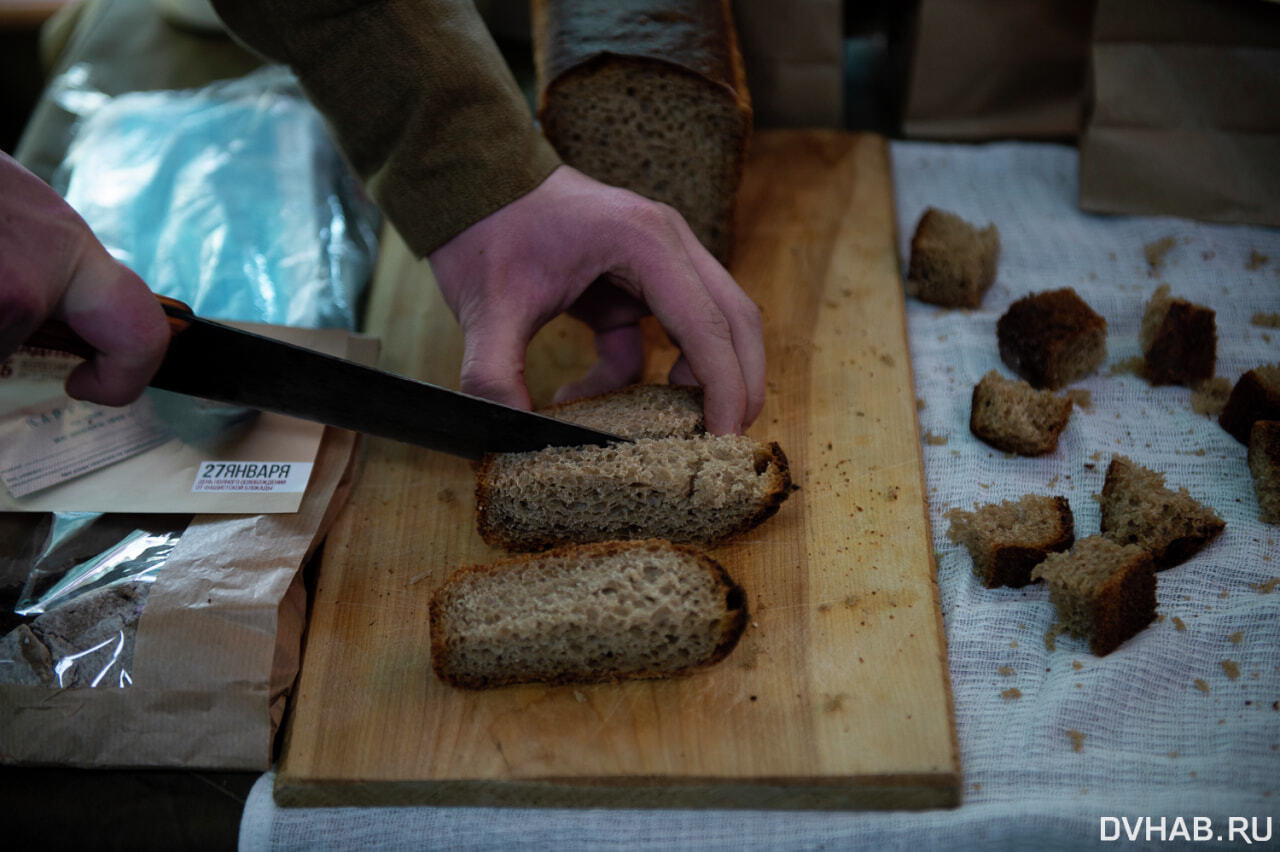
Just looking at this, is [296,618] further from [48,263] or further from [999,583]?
[999,583]

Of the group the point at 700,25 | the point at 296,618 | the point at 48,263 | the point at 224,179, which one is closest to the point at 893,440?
the point at 700,25

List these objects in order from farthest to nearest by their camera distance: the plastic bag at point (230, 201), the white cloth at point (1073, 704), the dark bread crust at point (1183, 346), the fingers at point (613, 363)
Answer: the plastic bag at point (230, 201)
the fingers at point (613, 363)
the dark bread crust at point (1183, 346)
the white cloth at point (1073, 704)

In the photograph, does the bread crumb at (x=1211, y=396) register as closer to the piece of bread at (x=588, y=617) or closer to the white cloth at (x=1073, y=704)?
the white cloth at (x=1073, y=704)

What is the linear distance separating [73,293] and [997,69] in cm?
309

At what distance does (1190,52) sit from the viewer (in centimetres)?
298

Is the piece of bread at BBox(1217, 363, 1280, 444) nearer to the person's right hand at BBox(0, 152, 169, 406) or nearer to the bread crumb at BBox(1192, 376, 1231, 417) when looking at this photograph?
the bread crumb at BBox(1192, 376, 1231, 417)

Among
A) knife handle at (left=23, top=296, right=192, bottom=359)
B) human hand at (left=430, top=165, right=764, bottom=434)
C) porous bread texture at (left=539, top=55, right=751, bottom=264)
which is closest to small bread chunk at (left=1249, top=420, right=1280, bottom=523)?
human hand at (left=430, top=165, right=764, bottom=434)

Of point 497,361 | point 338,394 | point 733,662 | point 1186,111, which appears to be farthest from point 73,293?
point 1186,111

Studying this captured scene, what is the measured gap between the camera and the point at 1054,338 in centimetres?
258

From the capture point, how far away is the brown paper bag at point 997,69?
10.8 ft

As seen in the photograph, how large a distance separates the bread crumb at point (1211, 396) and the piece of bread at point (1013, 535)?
595mm

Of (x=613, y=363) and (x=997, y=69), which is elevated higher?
(x=997, y=69)

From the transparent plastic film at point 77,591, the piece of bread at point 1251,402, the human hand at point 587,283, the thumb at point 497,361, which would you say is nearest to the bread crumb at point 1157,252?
the piece of bread at point 1251,402

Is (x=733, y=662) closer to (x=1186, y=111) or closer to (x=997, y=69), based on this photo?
(x=1186, y=111)
